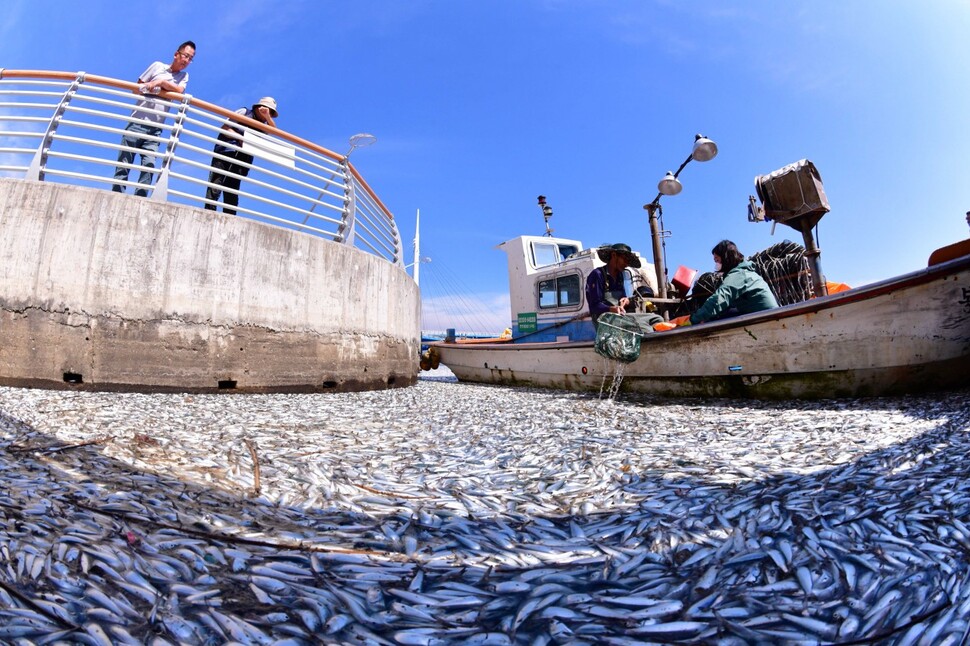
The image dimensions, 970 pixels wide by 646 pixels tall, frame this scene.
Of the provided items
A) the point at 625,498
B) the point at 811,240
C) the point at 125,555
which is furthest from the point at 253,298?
the point at 811,240

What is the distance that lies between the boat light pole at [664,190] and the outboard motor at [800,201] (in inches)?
56.3

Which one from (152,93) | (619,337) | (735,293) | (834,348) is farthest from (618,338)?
(152,93)

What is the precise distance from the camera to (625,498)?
3.33 metres

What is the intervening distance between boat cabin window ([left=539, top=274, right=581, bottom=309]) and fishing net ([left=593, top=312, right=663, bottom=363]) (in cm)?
484

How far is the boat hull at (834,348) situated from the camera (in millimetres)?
7180

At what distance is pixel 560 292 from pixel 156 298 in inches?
428

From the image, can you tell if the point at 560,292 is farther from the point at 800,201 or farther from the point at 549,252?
the point at 800,201

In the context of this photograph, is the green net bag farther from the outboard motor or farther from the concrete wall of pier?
the concrete wall of pier

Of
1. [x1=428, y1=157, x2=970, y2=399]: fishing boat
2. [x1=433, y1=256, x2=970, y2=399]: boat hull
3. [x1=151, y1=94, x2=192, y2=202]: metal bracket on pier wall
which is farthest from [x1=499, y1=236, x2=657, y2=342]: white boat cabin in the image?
[x1=151, y1=94, x2=192, y2=202]: metal bracket on pier wall

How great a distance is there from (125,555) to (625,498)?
9.77ft

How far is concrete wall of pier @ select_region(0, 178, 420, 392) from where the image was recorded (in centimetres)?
771

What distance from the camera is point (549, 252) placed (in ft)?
55.1

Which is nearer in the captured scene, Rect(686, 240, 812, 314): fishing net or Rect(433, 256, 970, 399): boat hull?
Rect(433, 256, 970, 399): boat hull

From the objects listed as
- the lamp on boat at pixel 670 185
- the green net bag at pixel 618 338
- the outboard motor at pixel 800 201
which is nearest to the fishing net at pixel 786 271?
the outboard motor at pixel 800 201
